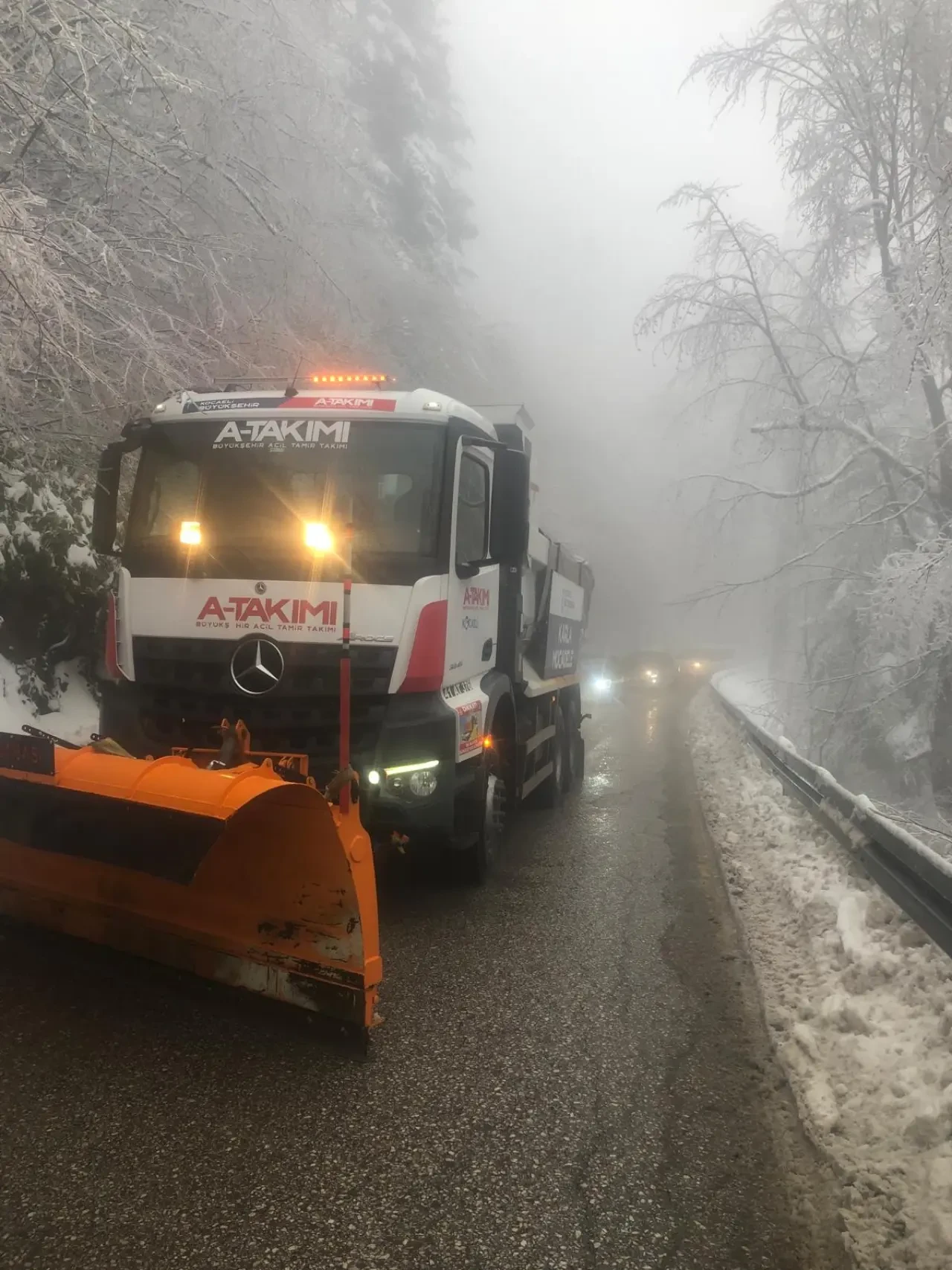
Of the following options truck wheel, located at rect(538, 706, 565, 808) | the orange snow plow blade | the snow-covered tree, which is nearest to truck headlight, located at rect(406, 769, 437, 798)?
the orange snow plow blade

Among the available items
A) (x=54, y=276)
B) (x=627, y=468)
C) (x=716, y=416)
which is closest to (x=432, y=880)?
(x=54, y=276)

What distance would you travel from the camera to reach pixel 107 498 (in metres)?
5.58

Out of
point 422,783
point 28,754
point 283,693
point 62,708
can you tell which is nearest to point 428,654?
point 422,783

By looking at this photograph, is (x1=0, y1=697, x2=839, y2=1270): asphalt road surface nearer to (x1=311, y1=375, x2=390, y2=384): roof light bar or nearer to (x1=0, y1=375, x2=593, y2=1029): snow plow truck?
(x1=0, y1=375, x2=593, y2=1029): snow plow truck

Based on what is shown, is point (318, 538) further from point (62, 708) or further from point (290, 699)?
point (62, 708)

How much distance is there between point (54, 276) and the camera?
6.80 meters

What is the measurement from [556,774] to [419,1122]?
6011 mm

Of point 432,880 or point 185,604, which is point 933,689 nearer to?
point 432,880

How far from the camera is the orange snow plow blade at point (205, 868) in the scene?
3271mm

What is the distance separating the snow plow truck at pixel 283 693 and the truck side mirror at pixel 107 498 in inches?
0.6

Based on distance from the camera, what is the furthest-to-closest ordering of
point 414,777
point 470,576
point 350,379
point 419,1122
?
point 350,379, point 470,576, point 414,777, point 419,1122

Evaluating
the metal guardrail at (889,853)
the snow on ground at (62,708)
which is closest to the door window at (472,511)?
the metal guardrail at (889,853)

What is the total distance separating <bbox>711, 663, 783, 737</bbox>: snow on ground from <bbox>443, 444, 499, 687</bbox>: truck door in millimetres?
8560

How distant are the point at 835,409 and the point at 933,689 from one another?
4516 mm
